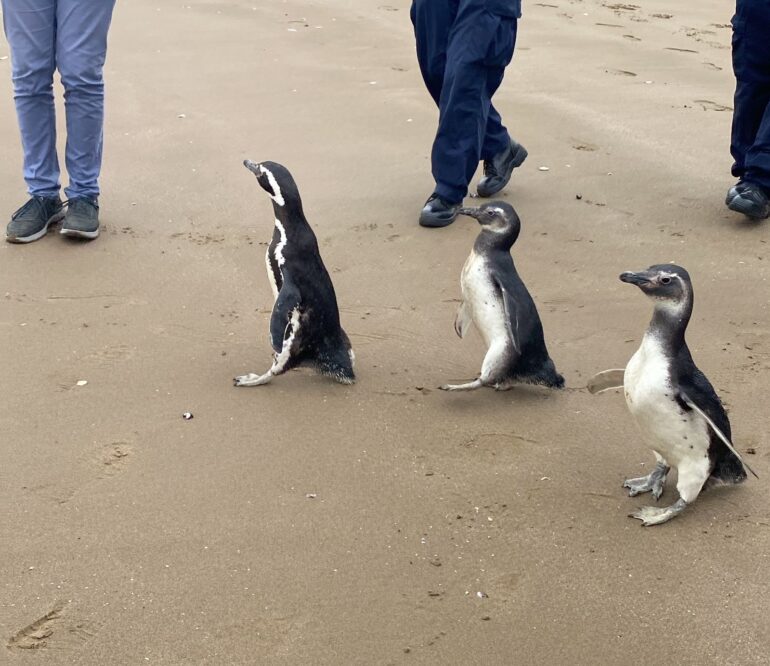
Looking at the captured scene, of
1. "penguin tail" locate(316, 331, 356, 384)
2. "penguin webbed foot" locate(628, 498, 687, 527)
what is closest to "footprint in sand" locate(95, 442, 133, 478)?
"penguin tail" locate(316, 331, 356, 384)

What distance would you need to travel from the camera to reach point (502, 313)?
367 cm

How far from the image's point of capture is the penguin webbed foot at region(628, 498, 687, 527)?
2.99 m

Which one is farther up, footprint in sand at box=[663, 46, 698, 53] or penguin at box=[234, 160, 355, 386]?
penguin at box=[234, 160, 355, 386]

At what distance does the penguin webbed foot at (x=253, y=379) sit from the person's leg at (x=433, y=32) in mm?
2348

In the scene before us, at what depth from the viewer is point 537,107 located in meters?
7.17

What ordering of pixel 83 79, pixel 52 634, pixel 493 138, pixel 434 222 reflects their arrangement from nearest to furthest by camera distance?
pixel 52 634, pixel 83 79, pixel 434 222, pixel 493 138

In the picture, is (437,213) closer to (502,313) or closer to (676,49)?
(502,313)

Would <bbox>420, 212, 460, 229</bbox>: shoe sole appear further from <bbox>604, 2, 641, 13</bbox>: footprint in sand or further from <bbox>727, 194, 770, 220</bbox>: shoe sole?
<bbox>604, 2, 641, 13</bbox>: footprint in sand

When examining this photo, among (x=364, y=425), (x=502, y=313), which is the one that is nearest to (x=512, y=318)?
(x=502, y=313)

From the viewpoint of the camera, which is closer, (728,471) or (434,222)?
(728,471)

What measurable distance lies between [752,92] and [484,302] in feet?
8.27

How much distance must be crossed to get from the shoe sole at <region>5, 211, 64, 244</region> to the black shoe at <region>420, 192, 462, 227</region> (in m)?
1.79

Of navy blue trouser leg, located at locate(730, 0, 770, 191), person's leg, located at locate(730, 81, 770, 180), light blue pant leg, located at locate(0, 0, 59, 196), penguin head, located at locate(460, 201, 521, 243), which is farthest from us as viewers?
person's leg, located at locate(730, 81, 770, 180)

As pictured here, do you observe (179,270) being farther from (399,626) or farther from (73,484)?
(399,626)
